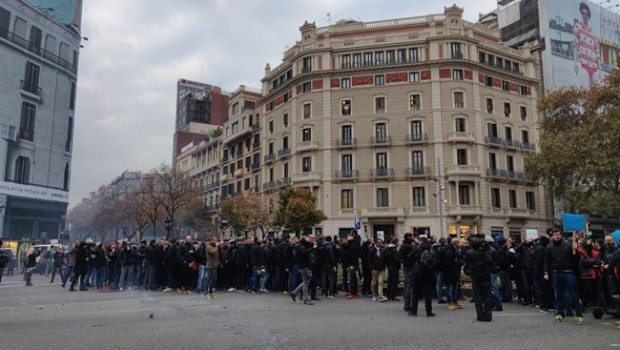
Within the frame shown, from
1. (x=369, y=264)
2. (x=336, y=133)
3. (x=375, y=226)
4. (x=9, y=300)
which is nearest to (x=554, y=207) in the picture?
(x=375, y=226)

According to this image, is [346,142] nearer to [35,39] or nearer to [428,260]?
[35,39]

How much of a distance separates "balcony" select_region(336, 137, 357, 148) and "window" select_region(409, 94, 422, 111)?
19.9 ft

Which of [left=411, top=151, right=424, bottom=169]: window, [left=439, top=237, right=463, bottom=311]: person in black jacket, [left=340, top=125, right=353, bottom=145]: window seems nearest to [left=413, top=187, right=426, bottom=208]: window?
[left=411, top=151, right=424, bottom=169]: window

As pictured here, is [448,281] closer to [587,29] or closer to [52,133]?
[52,133]

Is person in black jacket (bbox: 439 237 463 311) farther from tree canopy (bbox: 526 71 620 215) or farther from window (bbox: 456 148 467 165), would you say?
window (bbox: 456 148 467 165)

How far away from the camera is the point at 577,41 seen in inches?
2154

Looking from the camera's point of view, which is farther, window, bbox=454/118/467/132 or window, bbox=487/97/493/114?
window, bbox=487/97/493/114

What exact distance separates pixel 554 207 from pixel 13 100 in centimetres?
4715

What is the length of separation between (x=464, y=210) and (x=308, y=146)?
51.1 ft

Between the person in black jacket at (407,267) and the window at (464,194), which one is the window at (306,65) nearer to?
the window at (464,194)

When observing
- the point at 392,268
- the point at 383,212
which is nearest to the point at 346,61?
the point at 383,212

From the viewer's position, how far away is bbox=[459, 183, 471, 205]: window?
149 ft

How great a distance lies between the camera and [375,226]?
155 feet

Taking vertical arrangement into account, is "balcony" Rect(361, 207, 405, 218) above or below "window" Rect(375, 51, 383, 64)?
below
